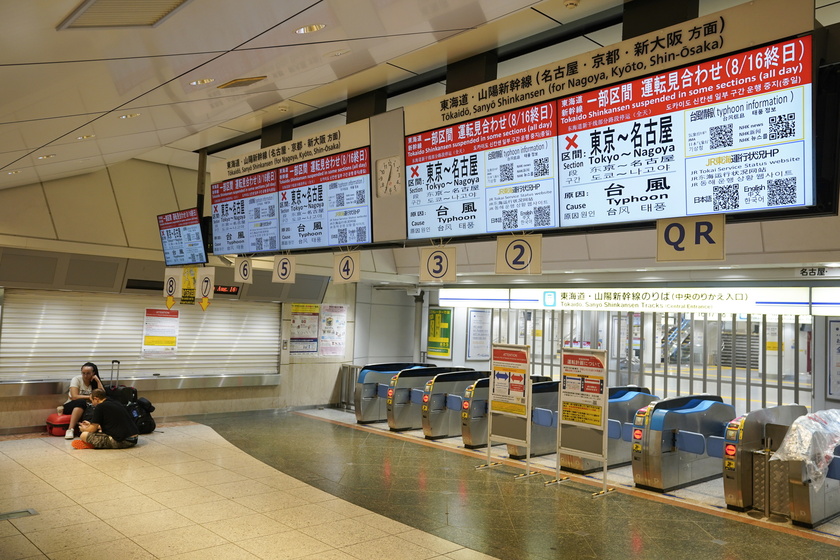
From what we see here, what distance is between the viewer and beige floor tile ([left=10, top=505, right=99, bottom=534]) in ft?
17.9

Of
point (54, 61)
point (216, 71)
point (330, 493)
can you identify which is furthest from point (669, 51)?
point (330, 493)

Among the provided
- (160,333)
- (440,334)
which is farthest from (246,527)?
(440,334)

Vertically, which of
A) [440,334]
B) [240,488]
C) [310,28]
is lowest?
[240,488]

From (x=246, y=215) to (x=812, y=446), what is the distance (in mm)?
6411

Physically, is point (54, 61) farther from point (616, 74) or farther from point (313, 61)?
point (616, 74)

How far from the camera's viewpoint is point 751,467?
22.9ft

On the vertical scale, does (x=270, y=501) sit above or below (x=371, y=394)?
below

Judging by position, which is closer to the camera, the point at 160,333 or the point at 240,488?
the point at 240,488

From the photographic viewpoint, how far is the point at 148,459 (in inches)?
325

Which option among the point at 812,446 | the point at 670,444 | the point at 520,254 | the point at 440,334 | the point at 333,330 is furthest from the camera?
the point at 440,334

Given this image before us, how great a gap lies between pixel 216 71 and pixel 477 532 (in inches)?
177

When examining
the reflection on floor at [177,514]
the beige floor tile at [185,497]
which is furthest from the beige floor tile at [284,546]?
the beige floor tile at [185,497]

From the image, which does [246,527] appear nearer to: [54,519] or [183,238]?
[54,519]

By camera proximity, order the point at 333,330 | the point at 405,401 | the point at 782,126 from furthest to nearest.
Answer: the point at 333,330 → the point at 405,401 → the point at 782,126
